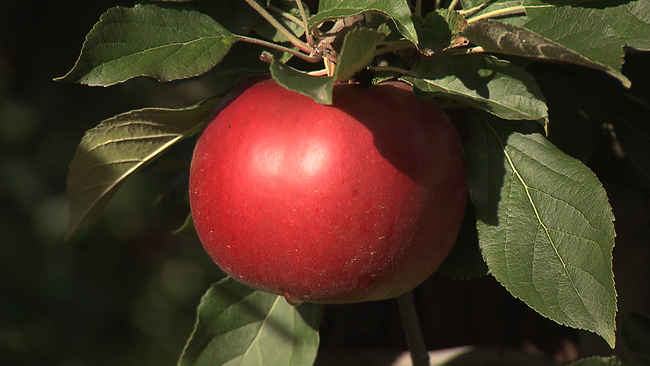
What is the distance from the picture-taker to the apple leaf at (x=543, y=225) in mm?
583

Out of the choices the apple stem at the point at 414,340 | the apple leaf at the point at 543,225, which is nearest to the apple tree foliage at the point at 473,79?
the apple leaf at the point at 543,225

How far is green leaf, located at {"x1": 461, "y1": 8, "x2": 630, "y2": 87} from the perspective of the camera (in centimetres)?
49

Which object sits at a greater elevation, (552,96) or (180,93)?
(552,96)

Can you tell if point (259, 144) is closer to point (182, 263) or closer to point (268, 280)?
point (268, 280)

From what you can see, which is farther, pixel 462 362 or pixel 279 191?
pixel 462 362

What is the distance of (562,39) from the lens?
1.76 feet

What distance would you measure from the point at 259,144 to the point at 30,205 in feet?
4.73

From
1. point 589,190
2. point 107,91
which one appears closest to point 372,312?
point 589,190

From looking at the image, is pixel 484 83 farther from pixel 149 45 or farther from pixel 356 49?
pixel 149 45

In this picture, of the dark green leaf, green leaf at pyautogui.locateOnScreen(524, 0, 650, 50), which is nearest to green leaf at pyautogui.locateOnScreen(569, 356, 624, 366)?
the dark green leaf

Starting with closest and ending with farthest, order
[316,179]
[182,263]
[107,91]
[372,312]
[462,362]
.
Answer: [316,179], [462,362], [372,312], [107,91], [182,263]

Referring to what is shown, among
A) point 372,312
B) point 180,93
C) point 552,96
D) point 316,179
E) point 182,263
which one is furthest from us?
point 182,263

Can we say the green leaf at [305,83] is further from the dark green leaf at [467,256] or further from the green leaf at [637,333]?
the green leaf at [637,333]

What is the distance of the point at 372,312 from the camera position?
123 centimetres
